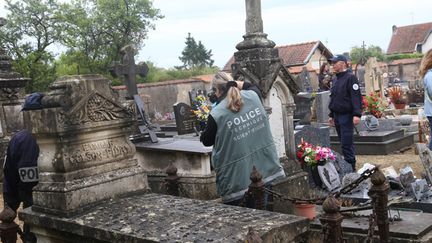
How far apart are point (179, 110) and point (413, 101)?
11586 mm

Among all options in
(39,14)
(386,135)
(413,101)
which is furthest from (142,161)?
(39,14)

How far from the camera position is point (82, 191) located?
119 inches

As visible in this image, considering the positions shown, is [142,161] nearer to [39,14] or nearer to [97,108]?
[97,108]

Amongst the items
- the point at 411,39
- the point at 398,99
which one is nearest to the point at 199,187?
the point at 398,99

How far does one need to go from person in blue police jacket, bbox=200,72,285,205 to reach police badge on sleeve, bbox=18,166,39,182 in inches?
57.0

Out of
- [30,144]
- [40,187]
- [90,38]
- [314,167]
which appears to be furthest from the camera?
[90,38]

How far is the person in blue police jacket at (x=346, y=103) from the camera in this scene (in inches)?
268

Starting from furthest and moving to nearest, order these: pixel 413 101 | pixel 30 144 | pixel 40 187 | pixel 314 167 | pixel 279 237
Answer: pixel 413 101
pixel 314 167
pixel 30 144
pixel 40 187
pixel 279 237

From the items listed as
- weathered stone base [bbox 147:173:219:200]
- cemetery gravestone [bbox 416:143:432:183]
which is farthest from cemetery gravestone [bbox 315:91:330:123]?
cemetery gravestone [bbox 416:143:432:183]

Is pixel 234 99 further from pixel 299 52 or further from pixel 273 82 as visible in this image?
pixel 299 52

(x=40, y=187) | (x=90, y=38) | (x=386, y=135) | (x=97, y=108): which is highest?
(x=90, y=38)

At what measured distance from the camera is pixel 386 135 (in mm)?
10102

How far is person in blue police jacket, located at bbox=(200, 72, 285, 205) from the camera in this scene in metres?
4.14

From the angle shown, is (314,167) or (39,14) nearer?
(314,167)
